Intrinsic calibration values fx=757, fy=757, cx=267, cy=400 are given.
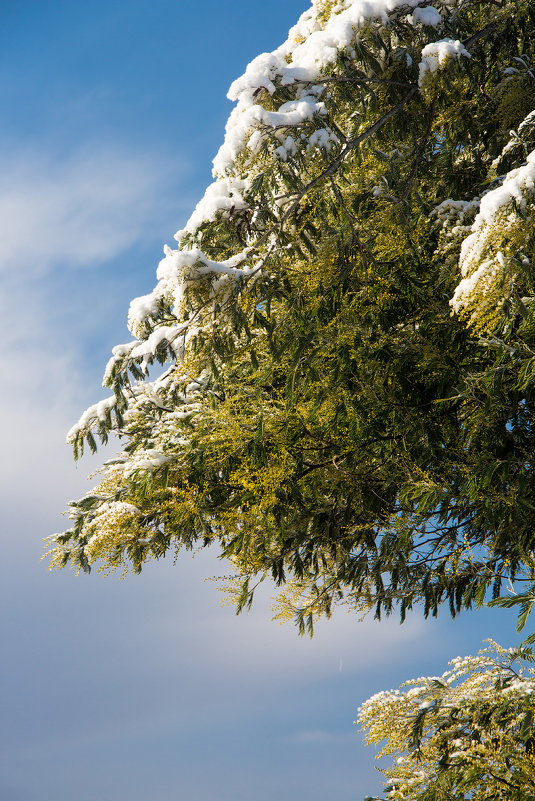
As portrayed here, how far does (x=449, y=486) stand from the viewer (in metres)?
5.67

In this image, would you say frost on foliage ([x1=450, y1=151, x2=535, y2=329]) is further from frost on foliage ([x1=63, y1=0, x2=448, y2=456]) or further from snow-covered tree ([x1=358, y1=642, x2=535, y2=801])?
snow-covered tree ([x1=358, y1=642, x2=535, y2=801])

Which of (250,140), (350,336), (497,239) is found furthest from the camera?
(350,336)

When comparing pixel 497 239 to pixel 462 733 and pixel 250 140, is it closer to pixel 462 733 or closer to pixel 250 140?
pixel 250 140

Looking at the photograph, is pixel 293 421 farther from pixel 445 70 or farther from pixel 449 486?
pixel 445 70

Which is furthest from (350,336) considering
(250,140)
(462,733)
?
(462,733)

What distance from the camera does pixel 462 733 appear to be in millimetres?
5359

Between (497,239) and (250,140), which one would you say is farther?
(250,140)

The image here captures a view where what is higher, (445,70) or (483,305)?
(445,70)

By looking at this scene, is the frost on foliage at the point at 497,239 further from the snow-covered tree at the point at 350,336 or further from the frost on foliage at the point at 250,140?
the frost on foliage at the point at 250,140

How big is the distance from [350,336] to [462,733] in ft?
9.58

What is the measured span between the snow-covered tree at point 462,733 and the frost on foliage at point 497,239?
107 inches

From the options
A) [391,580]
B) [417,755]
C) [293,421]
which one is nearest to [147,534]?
[293,421]

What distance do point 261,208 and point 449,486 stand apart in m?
2.46

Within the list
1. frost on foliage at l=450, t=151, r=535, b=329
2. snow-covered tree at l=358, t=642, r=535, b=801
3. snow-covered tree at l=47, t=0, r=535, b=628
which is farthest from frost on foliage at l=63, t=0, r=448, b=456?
snow-covered tree at l=358, t=642, r=535, b=801
